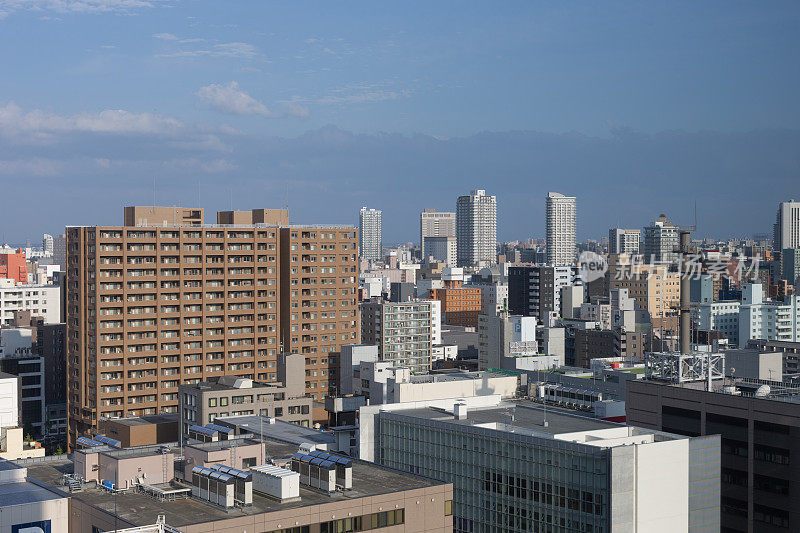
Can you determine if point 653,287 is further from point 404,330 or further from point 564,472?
point 564,472

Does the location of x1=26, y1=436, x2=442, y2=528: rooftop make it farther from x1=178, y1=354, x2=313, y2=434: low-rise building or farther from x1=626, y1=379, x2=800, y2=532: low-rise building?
x1=178, y1=354, x2=313, y2=434: low-rise building

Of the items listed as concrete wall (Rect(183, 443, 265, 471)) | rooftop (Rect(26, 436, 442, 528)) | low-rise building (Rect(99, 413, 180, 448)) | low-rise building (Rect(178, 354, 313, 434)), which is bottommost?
low-rise building (Rect(99, 413, 180, 448))

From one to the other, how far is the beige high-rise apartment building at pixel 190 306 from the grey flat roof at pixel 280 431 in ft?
79.3

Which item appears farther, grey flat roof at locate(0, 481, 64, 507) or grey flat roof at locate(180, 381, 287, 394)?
grey flat roof at locate(180, 381, 287, 394)

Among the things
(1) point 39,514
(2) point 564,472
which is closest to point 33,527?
(1) point 39,514

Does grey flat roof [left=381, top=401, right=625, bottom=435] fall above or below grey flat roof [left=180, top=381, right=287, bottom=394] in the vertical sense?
above

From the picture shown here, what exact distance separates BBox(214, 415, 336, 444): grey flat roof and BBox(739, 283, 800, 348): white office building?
83.7 metres

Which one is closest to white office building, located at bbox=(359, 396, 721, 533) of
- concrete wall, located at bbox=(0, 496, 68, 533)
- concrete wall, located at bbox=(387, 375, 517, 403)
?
concrete wall, located at bbox=(0, 496, 68, 533)

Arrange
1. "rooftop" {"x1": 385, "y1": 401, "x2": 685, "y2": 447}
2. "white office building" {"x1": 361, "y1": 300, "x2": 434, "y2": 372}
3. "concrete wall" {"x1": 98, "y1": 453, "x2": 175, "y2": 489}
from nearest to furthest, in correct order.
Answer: "concrete wall" {"x1": 98, "y1": 453, "x2": 175, "y2": 489} → "rooftop" {"x1": 385, "y1": 401, "x2": 685, "y2": 447} → "white office building" {"x1": 361, "y1": 300, "x2": 434, "y2": 372}

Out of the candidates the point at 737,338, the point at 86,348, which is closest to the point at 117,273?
the point at 86,348

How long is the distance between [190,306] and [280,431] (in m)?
32.8

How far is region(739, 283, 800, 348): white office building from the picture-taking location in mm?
119750

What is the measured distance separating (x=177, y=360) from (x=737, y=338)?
78.7 meters

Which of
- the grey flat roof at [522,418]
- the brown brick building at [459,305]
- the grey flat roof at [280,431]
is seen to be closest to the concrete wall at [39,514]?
the grey flat roof at [522,418]
